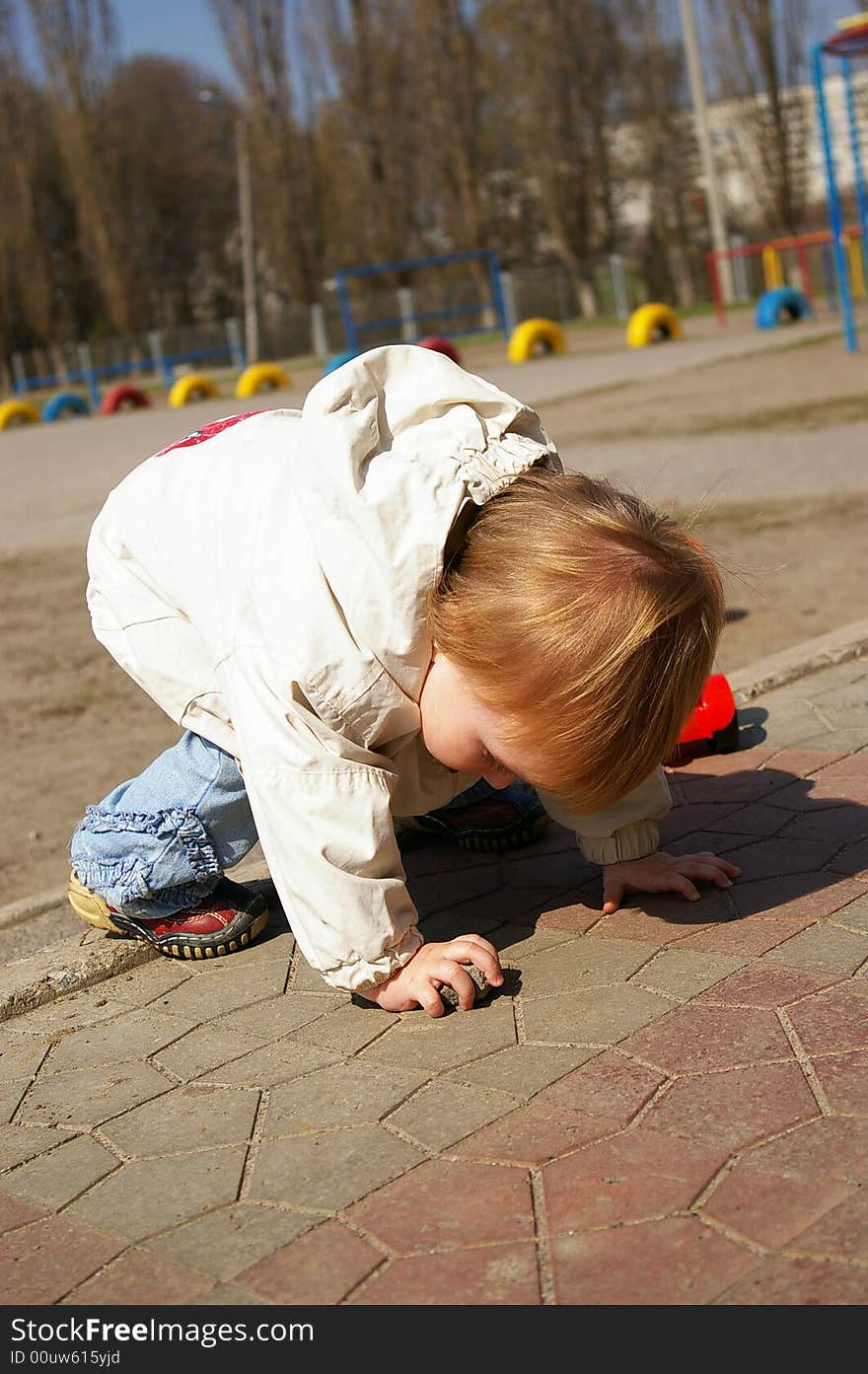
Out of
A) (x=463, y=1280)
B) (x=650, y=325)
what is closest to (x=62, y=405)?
(x=650, y=325)

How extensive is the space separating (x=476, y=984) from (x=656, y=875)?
1.59 feet

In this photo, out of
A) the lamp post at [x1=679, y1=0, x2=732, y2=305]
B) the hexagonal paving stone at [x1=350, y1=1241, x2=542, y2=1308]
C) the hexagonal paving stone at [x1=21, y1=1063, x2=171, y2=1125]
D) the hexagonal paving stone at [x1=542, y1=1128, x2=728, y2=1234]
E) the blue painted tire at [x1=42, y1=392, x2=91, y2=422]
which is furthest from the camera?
the lamp post at [x1=679, y1=0, x2=732, y2=305]

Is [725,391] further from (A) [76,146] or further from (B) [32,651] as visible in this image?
(A) [76,146]

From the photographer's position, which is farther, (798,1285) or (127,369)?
(127,369)

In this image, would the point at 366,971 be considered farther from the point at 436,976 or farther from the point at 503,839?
the point at 503,839

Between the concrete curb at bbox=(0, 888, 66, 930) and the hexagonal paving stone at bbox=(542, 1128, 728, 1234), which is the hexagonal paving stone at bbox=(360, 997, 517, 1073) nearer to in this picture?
the hexagonal paving stone at bbox=(542, 1128, 728, 1234)

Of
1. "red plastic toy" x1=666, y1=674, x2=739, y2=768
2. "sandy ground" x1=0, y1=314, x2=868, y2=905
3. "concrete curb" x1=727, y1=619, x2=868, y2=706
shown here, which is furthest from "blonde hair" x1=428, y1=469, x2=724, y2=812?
"concrete curb" x1=727, y1=619, x2=868, y2=706

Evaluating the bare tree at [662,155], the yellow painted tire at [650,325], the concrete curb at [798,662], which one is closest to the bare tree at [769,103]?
the bare tree at [662,155]

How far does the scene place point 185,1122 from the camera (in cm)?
220

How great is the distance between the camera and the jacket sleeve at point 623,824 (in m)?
2.66

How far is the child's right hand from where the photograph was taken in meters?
2.38

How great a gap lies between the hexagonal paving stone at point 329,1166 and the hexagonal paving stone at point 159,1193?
46 mm

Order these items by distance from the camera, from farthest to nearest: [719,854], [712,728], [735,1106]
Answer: [712,728] → [719,854] → [735,1106]

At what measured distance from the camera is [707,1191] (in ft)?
5.90
